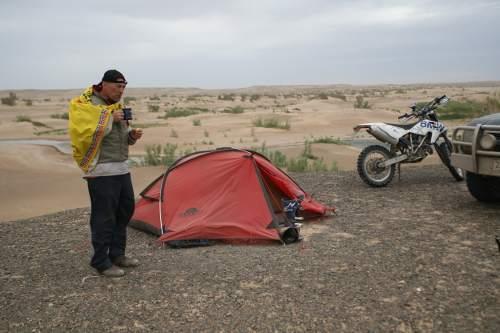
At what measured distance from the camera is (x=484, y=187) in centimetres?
709

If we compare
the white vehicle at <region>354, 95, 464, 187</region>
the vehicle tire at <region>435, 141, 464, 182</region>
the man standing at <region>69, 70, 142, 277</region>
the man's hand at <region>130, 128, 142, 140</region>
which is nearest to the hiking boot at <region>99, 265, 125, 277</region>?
the man standing at <region>69, 70, 142, 277</region>

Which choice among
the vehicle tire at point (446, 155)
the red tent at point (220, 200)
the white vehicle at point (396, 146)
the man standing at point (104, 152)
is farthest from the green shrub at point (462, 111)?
the man standing at point (104, 152)

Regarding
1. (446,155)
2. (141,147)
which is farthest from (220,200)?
(141,147)

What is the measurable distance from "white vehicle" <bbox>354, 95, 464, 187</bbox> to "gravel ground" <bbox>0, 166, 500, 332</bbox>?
1872 millimetres

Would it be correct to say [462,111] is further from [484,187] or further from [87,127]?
[87,127]

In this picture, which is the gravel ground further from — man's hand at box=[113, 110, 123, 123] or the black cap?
the black cap

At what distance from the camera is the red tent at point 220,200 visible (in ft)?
19.1

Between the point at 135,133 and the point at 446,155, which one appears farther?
the point at 446,155

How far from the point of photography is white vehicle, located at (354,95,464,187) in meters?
8.57

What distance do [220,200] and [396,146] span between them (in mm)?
3911

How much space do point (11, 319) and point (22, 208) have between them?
5.61 m

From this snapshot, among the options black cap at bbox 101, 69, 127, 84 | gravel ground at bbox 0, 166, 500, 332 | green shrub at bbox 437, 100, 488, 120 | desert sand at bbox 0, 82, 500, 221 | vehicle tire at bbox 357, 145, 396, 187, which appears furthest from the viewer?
green shrub at bbox 437, 100, 488, 120

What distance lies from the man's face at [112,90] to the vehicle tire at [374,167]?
193 inches

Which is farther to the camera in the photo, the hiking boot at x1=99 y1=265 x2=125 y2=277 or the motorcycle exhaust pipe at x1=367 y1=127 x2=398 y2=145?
the motorcycle exhaust pipe at x1=367 y1=127 x2=398 y2=145
